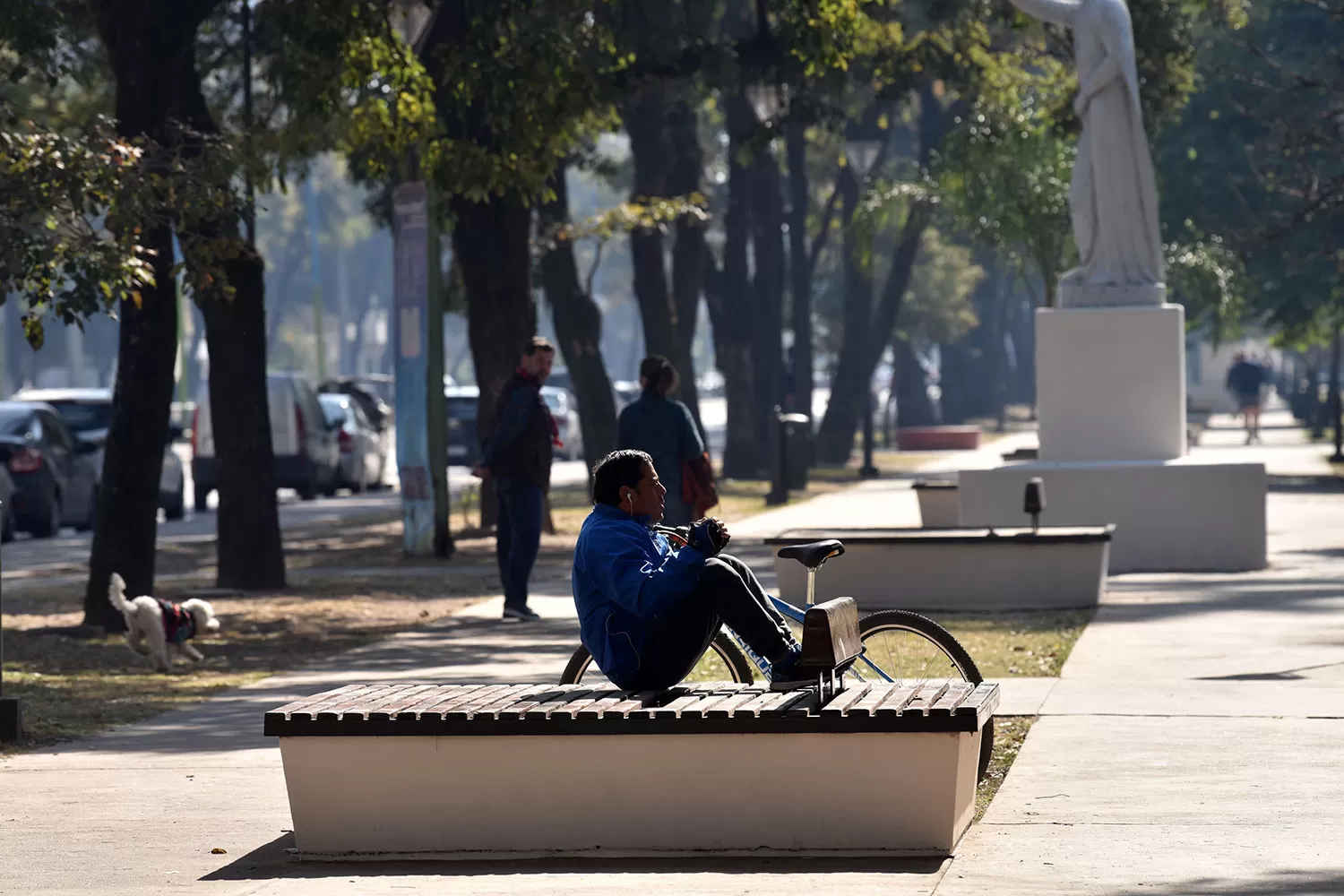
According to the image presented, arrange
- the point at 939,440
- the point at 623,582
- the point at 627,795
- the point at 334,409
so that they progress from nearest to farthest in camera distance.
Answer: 1. the point at 627,795
2. the point at 623,582
3. the point at 334,409
4. the point at 939,440

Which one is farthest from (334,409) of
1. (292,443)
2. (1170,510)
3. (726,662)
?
(726,662)

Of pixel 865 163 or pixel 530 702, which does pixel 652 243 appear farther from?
pixel 530 702

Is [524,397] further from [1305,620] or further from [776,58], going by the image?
[776,58]

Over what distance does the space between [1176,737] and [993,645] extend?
393 centimetres

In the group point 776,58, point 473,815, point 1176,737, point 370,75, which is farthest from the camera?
point 776,58

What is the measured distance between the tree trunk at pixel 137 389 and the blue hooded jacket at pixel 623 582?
8.39 m

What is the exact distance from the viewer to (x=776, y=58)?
74.0ft

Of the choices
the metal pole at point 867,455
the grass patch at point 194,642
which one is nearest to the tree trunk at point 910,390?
the metal pole at point 867,455

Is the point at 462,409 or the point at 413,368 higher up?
the point at 413,368

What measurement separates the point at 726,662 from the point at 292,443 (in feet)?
88.0

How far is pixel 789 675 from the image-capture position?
7.89 meters

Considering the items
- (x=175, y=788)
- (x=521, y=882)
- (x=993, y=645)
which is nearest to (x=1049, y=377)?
(x=993, y=645)

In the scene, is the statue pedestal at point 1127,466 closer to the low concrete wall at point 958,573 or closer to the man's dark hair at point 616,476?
the low concrete wall at point 958,573

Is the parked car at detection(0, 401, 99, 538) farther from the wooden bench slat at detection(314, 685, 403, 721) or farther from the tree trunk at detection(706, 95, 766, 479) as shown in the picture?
the wooden bench slat at detection(314, 685, 403, 721)
